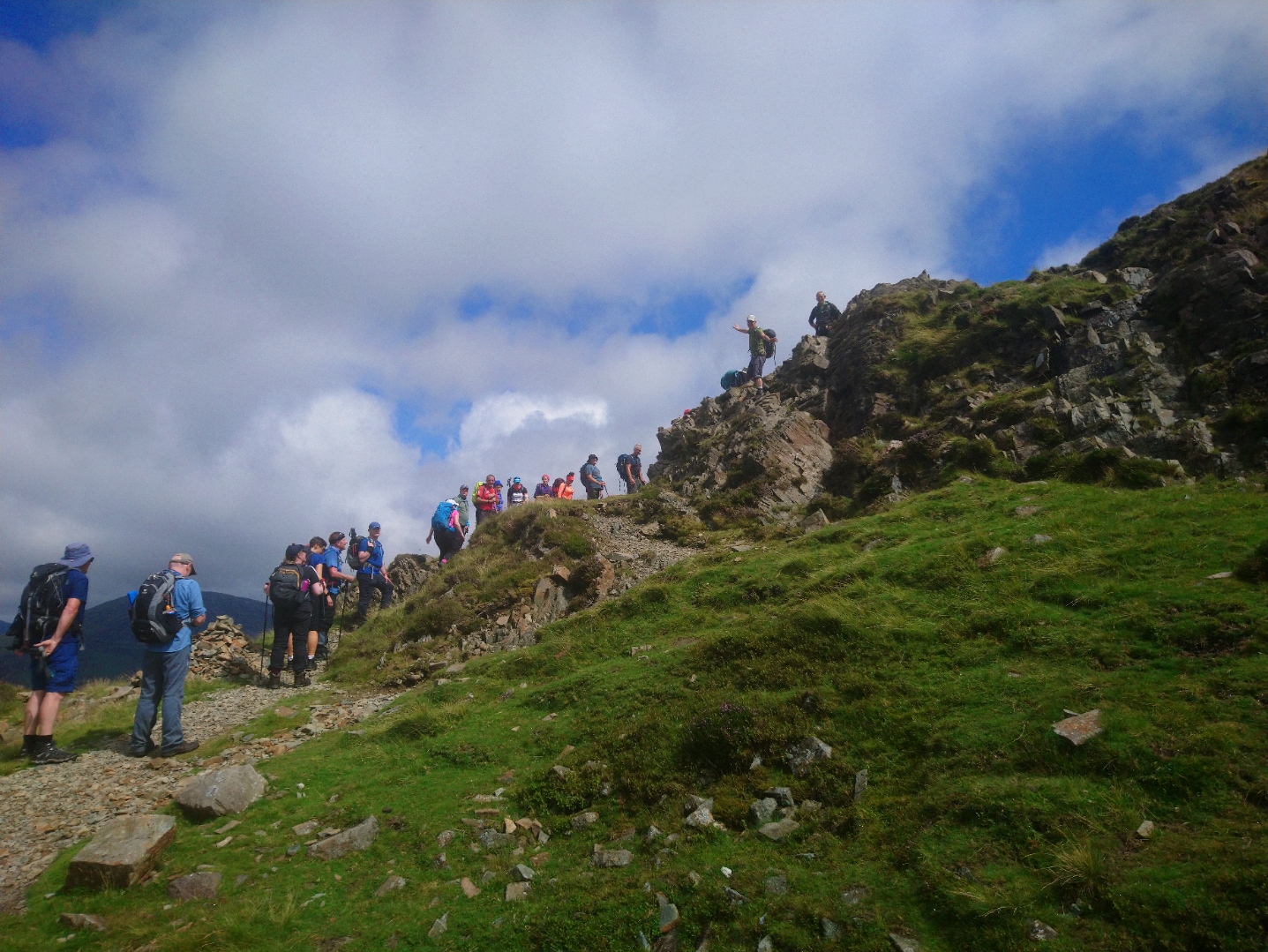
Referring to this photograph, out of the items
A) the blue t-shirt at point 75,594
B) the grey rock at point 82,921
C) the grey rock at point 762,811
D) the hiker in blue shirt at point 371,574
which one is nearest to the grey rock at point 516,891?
the grey rock at point 762,811

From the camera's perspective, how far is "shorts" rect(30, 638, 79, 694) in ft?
37.0

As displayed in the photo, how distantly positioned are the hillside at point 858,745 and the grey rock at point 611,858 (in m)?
0.04

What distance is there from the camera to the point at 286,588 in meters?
16.7

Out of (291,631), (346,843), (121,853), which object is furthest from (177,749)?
(346,843)

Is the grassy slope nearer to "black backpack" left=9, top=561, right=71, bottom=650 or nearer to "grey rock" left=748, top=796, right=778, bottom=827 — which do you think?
"grey rock" left=748, top=796, right=778, bottom=827

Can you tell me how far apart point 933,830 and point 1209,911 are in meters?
1.93

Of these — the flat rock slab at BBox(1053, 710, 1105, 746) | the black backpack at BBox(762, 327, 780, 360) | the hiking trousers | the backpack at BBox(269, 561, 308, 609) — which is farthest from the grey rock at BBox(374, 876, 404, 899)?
the black backpack at BBox(762, 327, 780, 360)

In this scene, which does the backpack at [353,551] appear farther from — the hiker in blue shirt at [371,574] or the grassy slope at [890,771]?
the grassy slope at [890,771]

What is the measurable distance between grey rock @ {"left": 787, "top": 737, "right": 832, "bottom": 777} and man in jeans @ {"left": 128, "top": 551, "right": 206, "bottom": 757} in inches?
420

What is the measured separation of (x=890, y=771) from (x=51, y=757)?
540 inches

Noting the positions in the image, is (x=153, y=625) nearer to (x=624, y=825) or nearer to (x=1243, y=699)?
(x=624, y=825)

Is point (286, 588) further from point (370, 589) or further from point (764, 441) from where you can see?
point (764, 441)

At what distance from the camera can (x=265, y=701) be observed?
1595 cm

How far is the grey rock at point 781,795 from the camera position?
6.94 m
